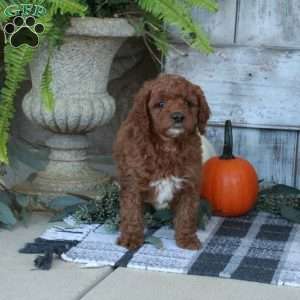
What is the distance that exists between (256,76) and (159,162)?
109cm

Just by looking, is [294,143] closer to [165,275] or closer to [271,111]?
[271,111]

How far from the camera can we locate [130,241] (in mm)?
3289

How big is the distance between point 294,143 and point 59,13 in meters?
1.46

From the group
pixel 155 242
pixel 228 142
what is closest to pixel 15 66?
pixel 155 242

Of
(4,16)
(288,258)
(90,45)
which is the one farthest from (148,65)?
(288,258)

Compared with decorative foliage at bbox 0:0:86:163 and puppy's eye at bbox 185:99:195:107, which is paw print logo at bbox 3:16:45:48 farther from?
puppy's eye at bbox 185:99:195:107

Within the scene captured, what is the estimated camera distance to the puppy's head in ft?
10.2

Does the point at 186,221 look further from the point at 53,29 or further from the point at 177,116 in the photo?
the point at 53,29

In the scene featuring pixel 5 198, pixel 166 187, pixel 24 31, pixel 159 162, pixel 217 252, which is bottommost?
pixel 217 252

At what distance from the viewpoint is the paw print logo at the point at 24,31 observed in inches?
138

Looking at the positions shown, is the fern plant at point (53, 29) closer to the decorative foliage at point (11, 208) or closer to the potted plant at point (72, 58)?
the potted plant at point (72, 58)

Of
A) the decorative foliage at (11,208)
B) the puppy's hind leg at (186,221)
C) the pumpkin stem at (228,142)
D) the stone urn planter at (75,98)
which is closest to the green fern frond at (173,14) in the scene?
the stone urn planter at (75,98)

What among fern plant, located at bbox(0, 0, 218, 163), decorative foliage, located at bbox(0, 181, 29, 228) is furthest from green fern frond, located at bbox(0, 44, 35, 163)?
decorative foliage, located at bbox(0, 181, 29, 228)

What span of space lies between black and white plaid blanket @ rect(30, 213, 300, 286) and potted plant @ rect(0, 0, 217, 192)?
0.56 meters
